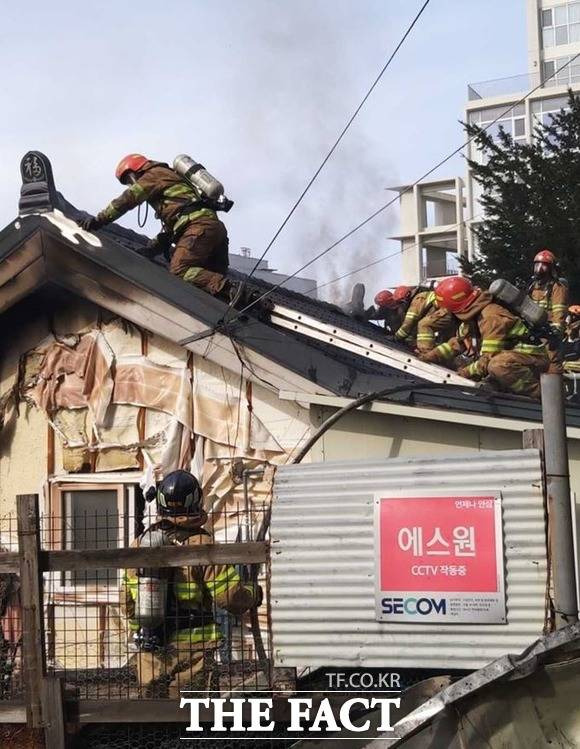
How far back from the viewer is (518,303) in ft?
30.6

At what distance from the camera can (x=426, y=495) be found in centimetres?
599

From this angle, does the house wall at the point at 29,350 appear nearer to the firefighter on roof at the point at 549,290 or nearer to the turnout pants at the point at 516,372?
the turnout pants at the point at 516,372

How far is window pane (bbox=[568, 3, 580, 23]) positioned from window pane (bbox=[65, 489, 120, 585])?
72440 millimetres

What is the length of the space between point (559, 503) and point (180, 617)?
2.40 metres

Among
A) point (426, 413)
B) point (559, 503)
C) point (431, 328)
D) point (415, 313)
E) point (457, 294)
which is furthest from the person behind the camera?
point (415, 313)

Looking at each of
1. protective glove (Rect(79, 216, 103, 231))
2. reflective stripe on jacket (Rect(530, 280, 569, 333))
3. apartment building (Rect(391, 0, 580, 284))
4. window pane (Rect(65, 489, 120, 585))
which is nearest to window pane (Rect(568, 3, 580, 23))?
apartment building (Rect(391, 0, 580, 284))

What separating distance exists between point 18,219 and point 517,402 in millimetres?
4415

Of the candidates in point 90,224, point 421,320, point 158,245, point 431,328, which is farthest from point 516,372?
point 90,224

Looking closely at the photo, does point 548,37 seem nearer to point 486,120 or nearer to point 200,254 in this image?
point 486,120

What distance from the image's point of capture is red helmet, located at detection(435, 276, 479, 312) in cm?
985

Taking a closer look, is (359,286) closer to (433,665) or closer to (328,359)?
(328,359)

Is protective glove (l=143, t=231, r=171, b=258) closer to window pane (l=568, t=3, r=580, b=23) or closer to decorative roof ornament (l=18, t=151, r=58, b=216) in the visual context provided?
decorative roof ornament (l=18, t=151, r=58, b=216)

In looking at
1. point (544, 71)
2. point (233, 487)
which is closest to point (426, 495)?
point (233, 487)

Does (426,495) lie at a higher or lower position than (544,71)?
lower
